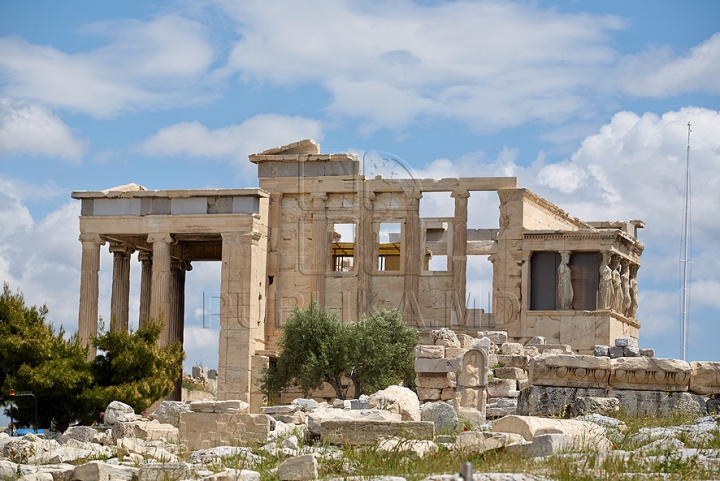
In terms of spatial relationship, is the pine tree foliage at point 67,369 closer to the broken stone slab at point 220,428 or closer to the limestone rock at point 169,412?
the limestone rock at point 169,412

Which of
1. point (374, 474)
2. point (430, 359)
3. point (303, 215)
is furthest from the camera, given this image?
point (303, 215)

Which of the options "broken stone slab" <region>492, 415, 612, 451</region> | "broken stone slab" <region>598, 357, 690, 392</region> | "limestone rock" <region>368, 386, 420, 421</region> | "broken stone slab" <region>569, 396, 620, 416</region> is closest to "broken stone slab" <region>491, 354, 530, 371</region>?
"limestone rock" <region>368, 386, 420, 421</region>

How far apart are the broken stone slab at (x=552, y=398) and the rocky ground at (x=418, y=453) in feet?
3.61

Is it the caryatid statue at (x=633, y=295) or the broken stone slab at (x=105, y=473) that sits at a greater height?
the caryatid statue at (x=633, y=295)

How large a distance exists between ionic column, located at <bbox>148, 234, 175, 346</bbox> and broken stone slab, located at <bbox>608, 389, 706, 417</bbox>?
19686 mm

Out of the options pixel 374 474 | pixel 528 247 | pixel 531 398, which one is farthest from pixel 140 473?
pixel 528 247

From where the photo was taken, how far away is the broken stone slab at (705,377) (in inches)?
625

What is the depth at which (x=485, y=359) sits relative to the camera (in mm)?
19672

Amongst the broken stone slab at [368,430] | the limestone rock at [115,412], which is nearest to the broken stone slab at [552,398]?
the broken stone slab at [368,430]

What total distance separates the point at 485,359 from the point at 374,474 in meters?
8.92

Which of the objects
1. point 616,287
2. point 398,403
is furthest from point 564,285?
point 398,403

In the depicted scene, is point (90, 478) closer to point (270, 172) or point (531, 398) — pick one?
point (531, 398)

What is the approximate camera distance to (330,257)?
116 feet

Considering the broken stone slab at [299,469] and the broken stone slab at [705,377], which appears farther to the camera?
the broken stone slab at [705,377]
